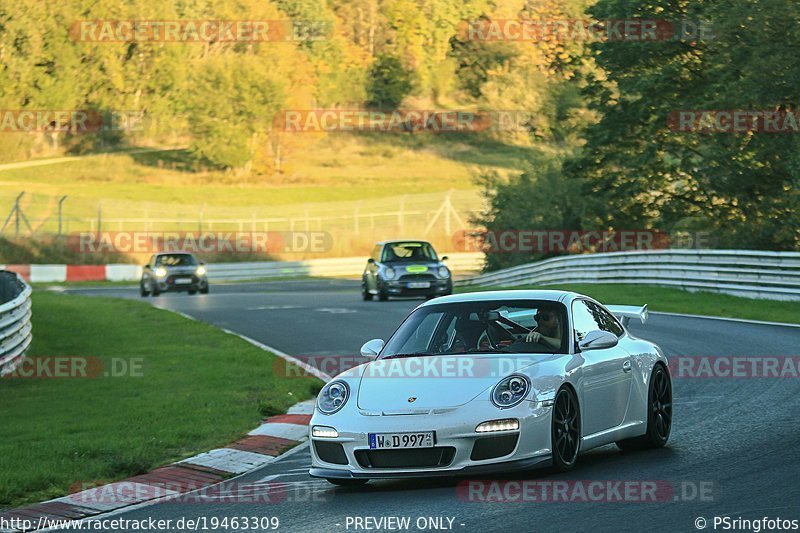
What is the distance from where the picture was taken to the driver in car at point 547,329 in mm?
9672

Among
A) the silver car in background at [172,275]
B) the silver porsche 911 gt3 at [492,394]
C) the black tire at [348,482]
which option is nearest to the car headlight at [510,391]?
the silver porsche 911 gt3 at [492,394]

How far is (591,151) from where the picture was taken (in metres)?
43.0

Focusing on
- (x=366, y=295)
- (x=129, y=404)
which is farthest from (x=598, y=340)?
(x=366, y=295)

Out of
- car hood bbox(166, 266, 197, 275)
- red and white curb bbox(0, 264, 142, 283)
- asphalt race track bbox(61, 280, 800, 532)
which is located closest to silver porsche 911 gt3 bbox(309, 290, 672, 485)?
asphalt race track bbox(61, 280, 800, 532)

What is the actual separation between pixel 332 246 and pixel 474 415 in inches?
2453

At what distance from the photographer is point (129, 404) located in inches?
574

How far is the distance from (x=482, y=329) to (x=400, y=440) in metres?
1.56

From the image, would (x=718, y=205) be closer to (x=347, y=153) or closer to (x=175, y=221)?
(x=175, y=221)

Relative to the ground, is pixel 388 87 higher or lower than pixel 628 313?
higher

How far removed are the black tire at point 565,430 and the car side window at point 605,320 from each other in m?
1.37

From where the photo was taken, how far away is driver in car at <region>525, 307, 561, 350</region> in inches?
381

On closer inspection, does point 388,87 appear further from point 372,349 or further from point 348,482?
point 348,482

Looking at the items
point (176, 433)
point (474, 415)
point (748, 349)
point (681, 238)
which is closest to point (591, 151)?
point (681, 238)

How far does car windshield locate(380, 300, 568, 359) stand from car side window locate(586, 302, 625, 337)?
2.07ft
